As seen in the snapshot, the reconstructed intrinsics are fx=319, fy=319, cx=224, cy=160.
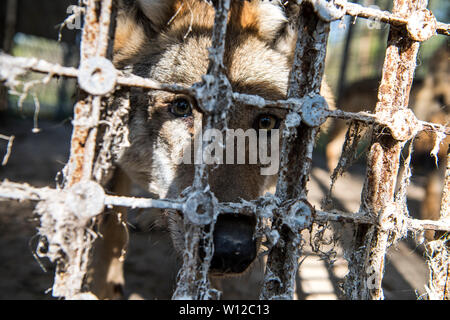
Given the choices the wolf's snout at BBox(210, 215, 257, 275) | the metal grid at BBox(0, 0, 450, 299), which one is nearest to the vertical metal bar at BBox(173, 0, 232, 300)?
the metal grid at BBox(0, 0, 450, 299)

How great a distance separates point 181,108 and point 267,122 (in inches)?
21.8

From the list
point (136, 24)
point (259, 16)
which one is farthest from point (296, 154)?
point (136, 24)

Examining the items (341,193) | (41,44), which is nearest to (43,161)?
(341,193)

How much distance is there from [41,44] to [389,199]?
1338cm

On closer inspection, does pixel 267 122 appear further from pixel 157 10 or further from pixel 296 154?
pixel 157 10

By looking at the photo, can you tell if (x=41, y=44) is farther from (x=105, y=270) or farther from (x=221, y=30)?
(x=221, y=30)

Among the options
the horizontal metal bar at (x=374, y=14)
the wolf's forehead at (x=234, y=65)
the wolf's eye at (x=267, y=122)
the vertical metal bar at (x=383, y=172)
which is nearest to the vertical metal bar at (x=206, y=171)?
the horizontal metal bar at (x=374, y=14)

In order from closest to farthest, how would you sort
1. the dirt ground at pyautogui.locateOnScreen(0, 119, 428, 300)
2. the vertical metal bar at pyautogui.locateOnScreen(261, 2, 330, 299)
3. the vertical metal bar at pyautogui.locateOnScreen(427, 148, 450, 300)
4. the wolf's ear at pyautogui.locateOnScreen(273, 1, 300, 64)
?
the vertical metal bar at pyautogui.locateOnScreen(261, 2, 330, 299)
the vertical metal bar at pyautogui.locateOnScreen(427, 148, 450, 300)
the wolf's ear at pyautogui.locateOnScreen(273, 1, 300, 64)
the dirt ground at pyautogui.locateOnScreen(0, 119, 428, 300)

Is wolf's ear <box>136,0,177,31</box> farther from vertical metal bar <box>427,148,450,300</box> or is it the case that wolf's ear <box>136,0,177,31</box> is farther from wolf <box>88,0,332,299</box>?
vertical metal bar <box>427,148,450,300</box>

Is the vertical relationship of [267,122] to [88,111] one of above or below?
above

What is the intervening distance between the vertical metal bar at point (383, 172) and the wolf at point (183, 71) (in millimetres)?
602

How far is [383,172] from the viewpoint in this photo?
1.32m

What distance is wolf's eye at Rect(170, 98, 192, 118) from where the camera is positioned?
6.40 ft

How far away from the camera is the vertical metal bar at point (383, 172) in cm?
128
